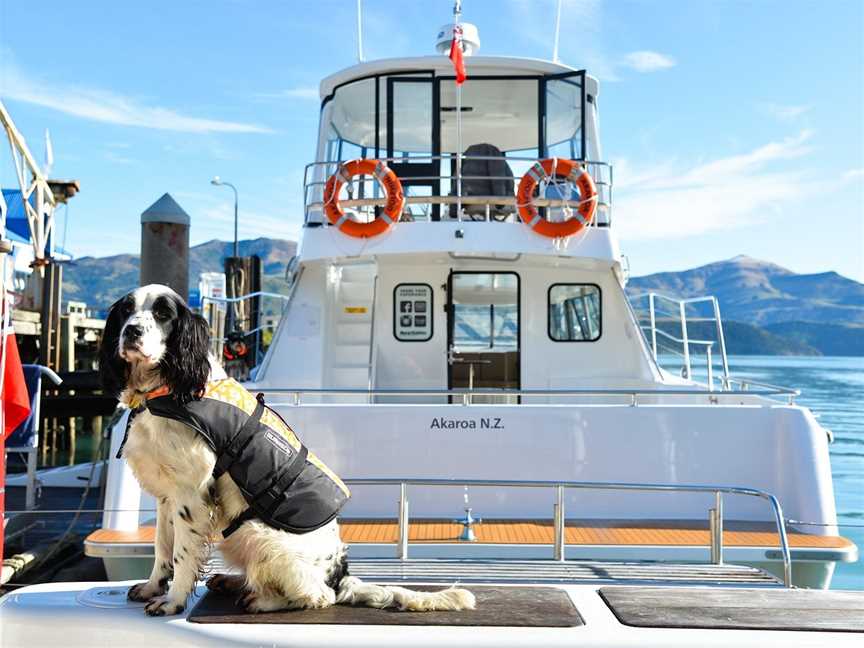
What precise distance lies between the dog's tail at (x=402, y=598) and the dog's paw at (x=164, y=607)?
61 cm

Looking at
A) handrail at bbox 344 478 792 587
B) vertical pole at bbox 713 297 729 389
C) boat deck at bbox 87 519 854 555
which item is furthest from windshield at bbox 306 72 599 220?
handrail at bbox 344 478 792 587

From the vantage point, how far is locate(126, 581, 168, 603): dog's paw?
3.29 m

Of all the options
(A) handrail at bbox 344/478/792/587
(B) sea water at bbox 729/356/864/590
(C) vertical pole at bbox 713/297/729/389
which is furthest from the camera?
(B) sea water at bbox 729/356/864/590

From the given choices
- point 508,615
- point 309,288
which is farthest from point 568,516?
point 309,288

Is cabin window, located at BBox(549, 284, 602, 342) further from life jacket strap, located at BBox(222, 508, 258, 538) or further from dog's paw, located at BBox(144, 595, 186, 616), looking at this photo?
dog's paw, located at BBox(144, 595, 186, 616)

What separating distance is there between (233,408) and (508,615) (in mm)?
1333

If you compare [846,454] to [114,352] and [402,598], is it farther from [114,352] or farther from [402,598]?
[114,352]

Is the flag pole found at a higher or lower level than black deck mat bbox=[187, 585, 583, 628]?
higher

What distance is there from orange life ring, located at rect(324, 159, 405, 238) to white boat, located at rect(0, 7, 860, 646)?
0.08m

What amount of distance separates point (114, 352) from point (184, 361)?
10.0 inches

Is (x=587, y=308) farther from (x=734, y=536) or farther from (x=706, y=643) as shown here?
(x=706, y=643)

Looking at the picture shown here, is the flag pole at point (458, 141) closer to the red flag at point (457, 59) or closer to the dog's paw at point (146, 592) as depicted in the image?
the red flag at point (457, 59)

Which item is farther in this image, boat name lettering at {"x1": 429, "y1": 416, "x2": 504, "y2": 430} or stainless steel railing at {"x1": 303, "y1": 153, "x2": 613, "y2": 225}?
stainless steel railing at {"x1": 303, "y1": 153, "x2": 613, "y2": 225}

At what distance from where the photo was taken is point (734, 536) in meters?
5.52
